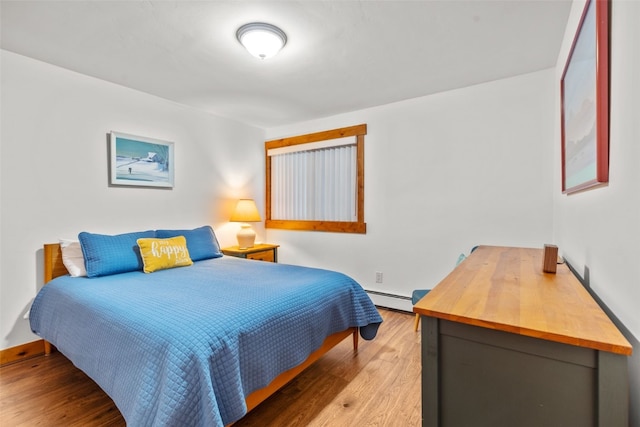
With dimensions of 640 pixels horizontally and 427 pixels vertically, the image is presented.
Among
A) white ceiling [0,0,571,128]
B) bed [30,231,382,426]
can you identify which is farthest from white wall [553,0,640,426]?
bed [30,231,382,426]

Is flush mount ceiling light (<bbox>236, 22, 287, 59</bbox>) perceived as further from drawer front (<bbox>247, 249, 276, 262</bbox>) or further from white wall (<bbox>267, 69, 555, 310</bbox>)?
drawer front (<bbox>247, 249, 276, 262</bbox>)

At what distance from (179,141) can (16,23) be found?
158 centimetres

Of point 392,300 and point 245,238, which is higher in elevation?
point 245,238

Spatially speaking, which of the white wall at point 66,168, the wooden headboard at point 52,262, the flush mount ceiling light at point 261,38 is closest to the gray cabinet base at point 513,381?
the flush mount ceiling light at point 261,38

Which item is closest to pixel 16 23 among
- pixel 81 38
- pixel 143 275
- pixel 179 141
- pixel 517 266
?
pixel 81 38

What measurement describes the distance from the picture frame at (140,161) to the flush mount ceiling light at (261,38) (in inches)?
65.9

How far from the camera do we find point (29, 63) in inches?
94.1

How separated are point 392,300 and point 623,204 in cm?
268

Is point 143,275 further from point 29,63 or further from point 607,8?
point 607,8

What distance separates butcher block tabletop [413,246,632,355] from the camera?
78 cm

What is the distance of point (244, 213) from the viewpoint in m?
3.85

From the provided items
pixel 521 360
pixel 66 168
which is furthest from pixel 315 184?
pixel 521 360

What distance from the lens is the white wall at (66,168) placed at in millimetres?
2320

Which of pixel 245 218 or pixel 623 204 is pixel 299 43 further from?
pixel 245 218
